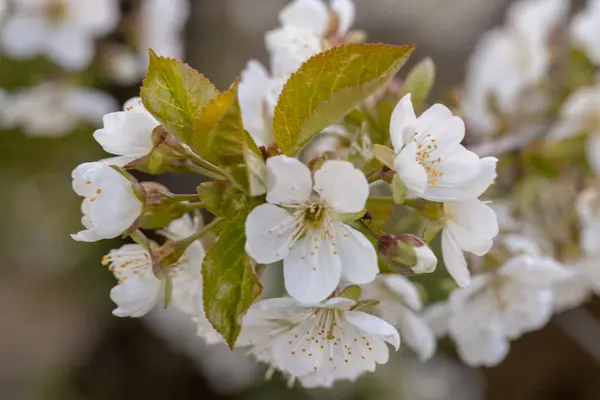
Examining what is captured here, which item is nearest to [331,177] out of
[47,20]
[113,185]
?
[113,185]

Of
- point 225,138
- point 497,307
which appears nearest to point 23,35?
point 225,138

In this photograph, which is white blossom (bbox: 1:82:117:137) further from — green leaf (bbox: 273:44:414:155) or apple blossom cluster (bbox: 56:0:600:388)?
green leaf (bbox: 273:44:414:155)

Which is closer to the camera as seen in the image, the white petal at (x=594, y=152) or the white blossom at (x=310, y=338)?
the white blossom at (x=310, y=338)

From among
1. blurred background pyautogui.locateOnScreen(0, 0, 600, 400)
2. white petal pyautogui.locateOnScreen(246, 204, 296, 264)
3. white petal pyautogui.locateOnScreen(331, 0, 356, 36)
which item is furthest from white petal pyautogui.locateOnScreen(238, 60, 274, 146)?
blurred background pyautogui.locateOnScreen(0, 0, 600, 400)

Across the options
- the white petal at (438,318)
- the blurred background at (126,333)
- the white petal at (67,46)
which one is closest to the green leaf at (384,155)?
the white petal at (438,318)

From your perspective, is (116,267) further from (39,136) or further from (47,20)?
(39,136)

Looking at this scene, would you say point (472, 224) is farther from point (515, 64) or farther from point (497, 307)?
point (515, 64)

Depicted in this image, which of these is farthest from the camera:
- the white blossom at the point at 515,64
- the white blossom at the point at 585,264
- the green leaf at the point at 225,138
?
the white blossom at the point at 515,64

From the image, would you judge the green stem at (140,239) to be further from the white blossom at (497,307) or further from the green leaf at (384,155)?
the white blossom at (497,307)
